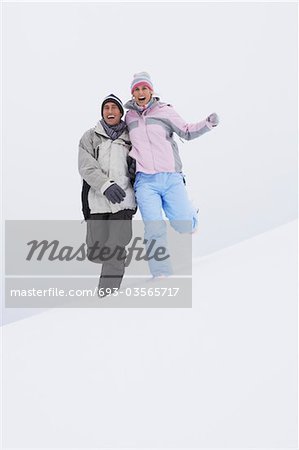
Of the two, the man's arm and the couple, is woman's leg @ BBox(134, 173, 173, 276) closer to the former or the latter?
the couple

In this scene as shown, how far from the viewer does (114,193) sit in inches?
130

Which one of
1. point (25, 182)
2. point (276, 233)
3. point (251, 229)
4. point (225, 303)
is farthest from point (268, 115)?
point (225, 303)

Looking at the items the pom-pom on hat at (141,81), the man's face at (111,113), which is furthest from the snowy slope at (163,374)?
the pom-pom on hat at (141,81)

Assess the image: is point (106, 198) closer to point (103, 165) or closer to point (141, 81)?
point (103, 165)

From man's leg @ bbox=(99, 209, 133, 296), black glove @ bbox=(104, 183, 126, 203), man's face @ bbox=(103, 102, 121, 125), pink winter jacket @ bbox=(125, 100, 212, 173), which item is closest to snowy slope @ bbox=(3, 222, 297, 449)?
man's leg @ bbox=(99, 209, 133, 296)

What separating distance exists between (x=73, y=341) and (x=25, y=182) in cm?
2084

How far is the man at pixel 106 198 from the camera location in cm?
341

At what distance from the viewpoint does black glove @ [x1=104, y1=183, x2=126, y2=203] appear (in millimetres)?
3293

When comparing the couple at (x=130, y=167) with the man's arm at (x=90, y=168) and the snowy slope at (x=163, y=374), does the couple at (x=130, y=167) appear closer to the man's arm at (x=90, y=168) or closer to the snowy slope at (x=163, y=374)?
the man's arm at (x=90, y=168)

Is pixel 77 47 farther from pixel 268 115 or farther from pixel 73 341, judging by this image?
pixel 73 341

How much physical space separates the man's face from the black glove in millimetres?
424

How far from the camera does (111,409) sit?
195 cm

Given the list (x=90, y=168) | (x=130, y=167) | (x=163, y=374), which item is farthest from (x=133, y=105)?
(x=163, y=374)

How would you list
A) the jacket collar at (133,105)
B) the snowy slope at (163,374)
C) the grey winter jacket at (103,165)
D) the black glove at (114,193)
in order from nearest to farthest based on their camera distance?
the snowy slope at (163,374), the black glove at (114,193), the grey winter jacket at (103,165), the jacket collar at (133,105)
